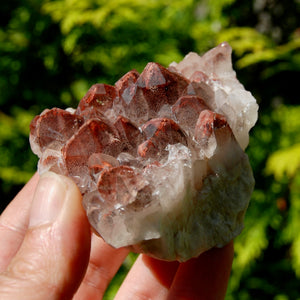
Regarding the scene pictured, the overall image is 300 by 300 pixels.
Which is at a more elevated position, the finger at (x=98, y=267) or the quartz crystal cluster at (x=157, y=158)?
the quartz crystal cluster at (x=157, y=158)

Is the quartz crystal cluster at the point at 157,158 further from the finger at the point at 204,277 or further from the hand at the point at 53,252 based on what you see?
the finger at the point at 204,277

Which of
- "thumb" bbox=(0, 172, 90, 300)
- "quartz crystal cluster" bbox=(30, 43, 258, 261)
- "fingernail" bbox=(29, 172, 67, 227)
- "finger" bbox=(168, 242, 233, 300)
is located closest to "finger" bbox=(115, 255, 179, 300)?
"finger" bbox=(168, 242, 233, 300)

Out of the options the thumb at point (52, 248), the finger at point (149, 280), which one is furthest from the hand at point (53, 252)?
the finger at point (149, 280)

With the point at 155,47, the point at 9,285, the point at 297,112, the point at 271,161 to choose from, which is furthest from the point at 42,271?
the point at 297,112

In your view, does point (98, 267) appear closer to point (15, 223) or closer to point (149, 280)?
point (149, 280)

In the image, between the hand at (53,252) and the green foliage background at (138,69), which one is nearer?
the hand at (53,252)

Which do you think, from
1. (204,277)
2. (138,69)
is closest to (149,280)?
(204,277)
